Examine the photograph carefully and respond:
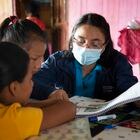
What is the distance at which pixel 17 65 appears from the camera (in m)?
0.91

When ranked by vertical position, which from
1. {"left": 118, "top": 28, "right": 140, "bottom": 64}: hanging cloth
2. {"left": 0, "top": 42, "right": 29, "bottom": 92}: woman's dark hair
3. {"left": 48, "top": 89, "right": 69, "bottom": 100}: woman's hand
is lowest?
{"left": 118, "top": 28, "right": 140, "bottom": 64}: hanging cloth

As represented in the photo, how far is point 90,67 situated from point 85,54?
0.10m

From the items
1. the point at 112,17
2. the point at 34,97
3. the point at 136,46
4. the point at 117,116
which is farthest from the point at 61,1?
the point at 117,116

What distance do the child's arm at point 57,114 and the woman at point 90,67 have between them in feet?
1.65

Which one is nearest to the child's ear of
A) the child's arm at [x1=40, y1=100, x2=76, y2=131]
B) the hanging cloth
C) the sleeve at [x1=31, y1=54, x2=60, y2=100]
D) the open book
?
the child's arm at [x1=40, y1=100, x2=76, y2=131]

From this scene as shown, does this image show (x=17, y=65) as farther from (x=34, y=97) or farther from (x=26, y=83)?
(x=34, y=97)

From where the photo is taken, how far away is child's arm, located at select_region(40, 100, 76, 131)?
Answer: 1.06 meters

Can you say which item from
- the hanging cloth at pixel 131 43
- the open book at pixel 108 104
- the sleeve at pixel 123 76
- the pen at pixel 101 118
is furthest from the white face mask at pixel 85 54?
the hanging cloth at pixel 131 43

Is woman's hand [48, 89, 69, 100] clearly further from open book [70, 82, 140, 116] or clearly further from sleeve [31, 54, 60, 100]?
sleeve [31, 54, 60, 100]

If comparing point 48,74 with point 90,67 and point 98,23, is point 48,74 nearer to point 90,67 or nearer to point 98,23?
point 90,67

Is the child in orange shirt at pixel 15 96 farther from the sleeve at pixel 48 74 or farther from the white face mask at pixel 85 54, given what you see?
the white face mask at pixel 85 54

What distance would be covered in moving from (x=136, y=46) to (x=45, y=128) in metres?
2.49

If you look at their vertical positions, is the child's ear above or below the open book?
above

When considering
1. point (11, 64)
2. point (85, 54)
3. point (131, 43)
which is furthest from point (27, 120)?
point (131, 43)
